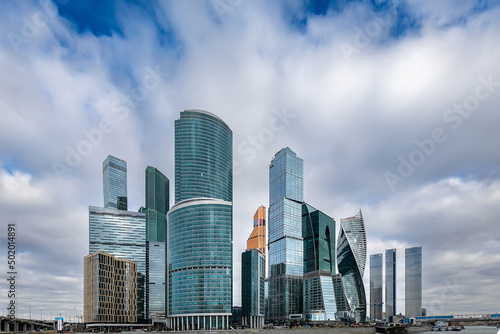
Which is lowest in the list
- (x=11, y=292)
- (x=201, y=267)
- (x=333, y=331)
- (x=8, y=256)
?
(x=333, y=331)

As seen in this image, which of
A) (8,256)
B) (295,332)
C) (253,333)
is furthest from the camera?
(295,332)

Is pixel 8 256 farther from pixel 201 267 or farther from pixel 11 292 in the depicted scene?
pixel 201 267

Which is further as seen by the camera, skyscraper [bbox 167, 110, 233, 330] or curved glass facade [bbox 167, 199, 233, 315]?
curved glass facade [bbox 167, 199, 233, 315]

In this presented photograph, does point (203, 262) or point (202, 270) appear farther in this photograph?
point (203, 262)

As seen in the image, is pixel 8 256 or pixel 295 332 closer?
pixel 8 256

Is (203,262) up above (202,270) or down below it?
above

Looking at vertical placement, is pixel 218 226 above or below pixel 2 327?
above

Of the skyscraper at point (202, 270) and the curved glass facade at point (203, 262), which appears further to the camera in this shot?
the curved glass facade at point (203, 262)

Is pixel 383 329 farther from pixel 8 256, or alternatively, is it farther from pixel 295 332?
pixel 8 256

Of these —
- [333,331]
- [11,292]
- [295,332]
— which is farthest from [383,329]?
[11,292]

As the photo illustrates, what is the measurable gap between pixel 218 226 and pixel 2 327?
4204 inches

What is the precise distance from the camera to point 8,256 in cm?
7688

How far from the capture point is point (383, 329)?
164500mm

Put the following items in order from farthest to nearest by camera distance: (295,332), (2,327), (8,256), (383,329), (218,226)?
(218,226) < (2,327) < (383,329) < (295,332) < (8,256)
